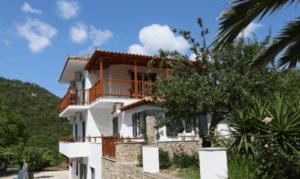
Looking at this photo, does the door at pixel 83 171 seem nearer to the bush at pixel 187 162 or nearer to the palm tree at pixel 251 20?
the bush at pixel 187 162

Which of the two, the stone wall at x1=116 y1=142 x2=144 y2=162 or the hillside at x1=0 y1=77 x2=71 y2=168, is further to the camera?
the hillside at x1=0 y1=77 x2=71 y2=168

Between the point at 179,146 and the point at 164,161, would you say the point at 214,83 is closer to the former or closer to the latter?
the point at 164,161

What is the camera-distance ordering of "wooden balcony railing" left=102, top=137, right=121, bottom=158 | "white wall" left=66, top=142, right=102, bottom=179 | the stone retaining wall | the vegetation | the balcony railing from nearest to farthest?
the vegetation
the stone retaining wall
"wooden balcony railing" left=102, top=137, right=121, bottom=158
"white wall" left=66, top=142, right=102, bottom=179
the balcony railing

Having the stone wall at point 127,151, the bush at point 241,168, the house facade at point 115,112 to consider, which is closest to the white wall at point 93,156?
the house facade at point 115,112

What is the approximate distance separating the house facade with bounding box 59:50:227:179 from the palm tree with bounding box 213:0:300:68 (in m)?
9.51

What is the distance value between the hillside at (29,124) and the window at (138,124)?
78.1 feet

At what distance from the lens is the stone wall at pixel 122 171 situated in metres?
12.4

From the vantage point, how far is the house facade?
17.0m

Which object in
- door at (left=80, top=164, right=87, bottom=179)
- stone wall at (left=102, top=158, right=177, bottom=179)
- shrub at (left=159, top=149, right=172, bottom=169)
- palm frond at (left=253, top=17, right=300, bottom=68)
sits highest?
palm frond at (left=253, top=17, right=300, bottom=68)

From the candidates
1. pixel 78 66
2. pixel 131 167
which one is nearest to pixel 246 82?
pixel 131 167

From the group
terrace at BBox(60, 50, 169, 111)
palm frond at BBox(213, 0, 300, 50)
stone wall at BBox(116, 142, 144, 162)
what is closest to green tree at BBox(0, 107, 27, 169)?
terrace at BBox(60, 50, 169, 111)

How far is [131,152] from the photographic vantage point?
1688 cm

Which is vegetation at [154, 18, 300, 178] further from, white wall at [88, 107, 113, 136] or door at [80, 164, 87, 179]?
door at [80, 164, 87, 179]

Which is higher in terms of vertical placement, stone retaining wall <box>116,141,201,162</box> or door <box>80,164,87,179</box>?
stone retaining wall <box>116,141,201,162</box>
